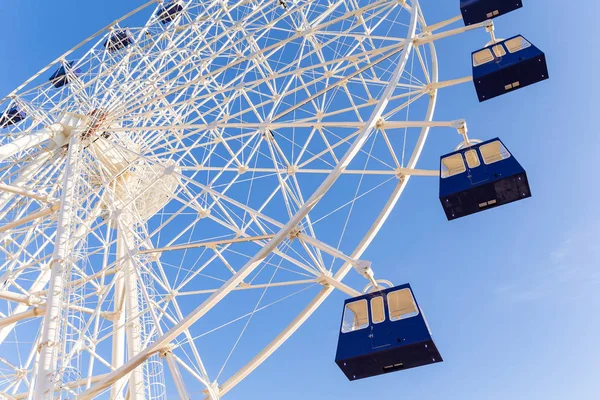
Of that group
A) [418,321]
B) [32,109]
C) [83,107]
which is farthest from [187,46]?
[418,321]

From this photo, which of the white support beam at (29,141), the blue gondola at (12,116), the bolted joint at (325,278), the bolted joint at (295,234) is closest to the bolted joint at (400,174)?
the bolted joint at (325,278)

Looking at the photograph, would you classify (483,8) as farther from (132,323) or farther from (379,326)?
(132,323)

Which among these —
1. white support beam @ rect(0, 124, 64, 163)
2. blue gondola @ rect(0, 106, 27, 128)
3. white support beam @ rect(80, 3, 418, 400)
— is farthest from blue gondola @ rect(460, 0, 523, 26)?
blue gondola @ rect(0, 106, 27, 128)

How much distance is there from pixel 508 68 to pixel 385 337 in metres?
6.31

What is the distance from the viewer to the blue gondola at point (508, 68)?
11867 mm

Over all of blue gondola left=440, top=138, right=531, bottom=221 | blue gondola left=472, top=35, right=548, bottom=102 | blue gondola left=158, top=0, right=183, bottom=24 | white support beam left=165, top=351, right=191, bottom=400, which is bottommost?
white support beam left=165, top=351, right=191, bottom=400

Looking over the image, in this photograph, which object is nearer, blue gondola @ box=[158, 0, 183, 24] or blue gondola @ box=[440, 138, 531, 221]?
blue gondola @ box=[440, 138, 531, 221]

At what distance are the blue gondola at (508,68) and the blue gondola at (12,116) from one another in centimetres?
1268

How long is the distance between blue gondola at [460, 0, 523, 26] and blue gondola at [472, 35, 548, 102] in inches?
43.6

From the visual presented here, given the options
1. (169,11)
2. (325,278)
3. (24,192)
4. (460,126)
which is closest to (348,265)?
(325,278)

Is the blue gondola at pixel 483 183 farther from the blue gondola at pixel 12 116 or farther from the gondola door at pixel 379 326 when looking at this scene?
the blue gondola at pixel 12 116

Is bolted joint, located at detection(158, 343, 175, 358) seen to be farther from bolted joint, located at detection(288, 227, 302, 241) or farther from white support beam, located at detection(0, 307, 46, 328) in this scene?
white support beam, located at detection(0, 307, 46, 328)

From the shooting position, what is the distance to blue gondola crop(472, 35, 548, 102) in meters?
11.9

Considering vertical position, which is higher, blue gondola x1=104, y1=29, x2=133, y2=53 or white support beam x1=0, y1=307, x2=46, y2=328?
blue gondola x1=104, y1=29, x2=133, y2=53
